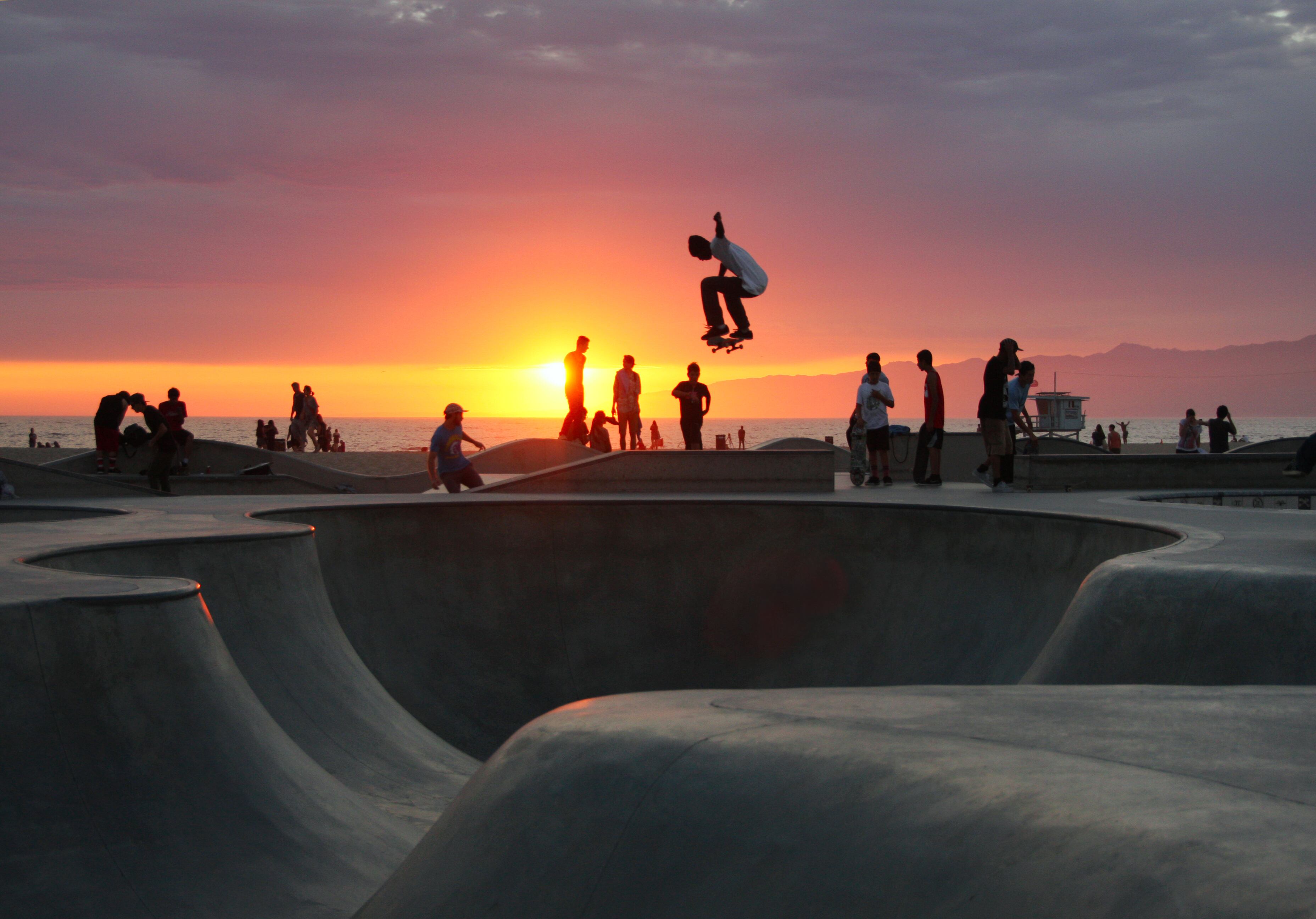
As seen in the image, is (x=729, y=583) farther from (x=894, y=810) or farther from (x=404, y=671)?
(x=894, y=810)

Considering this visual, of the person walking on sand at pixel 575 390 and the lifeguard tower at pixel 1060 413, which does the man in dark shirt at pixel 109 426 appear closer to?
the person walking on sand at pixel 575 390

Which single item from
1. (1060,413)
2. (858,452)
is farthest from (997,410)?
(1060,413)

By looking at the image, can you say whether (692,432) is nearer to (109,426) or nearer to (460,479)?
(460,479)

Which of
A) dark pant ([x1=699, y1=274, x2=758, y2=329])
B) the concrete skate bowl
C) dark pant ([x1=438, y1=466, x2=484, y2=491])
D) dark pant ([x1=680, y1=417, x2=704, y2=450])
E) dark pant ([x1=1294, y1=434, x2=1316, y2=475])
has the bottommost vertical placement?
the concrete skate bowl

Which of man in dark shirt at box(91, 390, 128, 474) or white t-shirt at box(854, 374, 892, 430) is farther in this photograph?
man in dark shirt at box(91, 390, 128, 474)

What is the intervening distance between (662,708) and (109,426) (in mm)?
18844

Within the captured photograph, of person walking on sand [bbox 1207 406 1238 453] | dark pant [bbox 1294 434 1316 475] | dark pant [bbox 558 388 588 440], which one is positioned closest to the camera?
dark pant [bbox 1294 434 1316 475]

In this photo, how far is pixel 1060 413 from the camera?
48.8 metres

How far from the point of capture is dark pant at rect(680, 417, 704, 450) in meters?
16.8

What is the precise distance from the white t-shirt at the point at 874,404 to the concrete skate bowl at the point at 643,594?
3.93 m

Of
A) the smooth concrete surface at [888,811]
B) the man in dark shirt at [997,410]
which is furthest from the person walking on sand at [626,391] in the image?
the smooth concrete surface at [888,811]

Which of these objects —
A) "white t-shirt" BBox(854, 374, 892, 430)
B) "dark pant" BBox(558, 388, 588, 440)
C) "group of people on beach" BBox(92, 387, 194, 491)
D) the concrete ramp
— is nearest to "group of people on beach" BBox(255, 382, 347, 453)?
"group of people on beach" BBox(92, 387, 194, 491)

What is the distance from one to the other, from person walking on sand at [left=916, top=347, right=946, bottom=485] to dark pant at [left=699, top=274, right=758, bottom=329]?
225 cm

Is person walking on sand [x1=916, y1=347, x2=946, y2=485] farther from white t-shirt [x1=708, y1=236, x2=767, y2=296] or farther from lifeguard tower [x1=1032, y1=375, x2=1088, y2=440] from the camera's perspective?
lifeguard tower [x1=1032, y1=375, x2=1088, y2=440]
